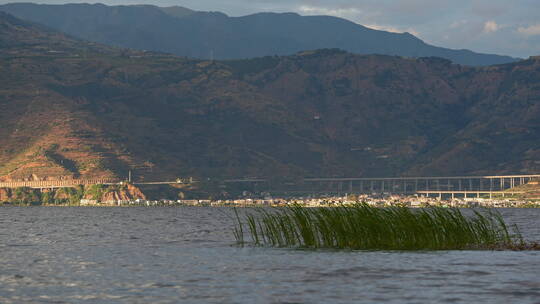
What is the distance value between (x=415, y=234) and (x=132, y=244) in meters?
32.7

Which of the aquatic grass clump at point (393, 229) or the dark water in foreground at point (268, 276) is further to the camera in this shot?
the aquatic grass clump at point (393, 229)

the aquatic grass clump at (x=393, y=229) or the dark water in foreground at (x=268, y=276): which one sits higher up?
the aquatic grass clump at (x=393, y=229)

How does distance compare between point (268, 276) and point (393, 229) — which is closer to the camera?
point (268, 276)

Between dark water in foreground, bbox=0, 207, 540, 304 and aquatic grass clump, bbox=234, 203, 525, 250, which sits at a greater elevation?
aquatic grass clump, bbox=234, 203, 525, 250

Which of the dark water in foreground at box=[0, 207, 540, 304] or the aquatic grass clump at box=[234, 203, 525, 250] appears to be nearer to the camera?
the dark water in foreground at box=[0, 207, 540, 304]

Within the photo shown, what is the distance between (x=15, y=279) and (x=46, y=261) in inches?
510

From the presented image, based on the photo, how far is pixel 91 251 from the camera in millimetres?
76688

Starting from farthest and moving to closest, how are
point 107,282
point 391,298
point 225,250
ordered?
point 225,250, point 107,282, point 391,298

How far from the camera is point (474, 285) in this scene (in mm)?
47781

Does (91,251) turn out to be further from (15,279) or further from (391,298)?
(391,298)

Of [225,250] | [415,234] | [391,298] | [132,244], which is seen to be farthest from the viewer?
[132,244]

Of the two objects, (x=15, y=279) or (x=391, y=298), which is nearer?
(x=391, y=298)

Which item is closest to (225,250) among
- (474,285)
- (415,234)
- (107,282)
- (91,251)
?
(91,251)

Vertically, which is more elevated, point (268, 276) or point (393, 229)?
point (393, 229)
